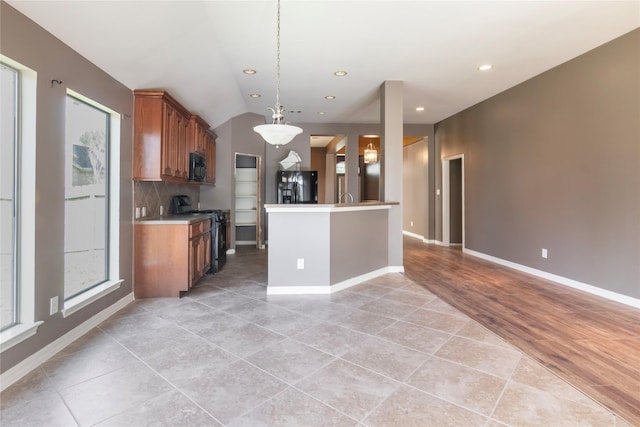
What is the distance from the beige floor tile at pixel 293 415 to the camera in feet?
5.10

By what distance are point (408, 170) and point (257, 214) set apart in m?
4.65

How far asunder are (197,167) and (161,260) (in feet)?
6.37

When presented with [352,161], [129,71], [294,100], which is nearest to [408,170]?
[352,161]

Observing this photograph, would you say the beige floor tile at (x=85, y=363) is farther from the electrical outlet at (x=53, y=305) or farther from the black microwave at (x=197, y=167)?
the black microwave at (x=197, y=167)

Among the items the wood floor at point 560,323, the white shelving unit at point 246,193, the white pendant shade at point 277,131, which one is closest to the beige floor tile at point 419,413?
the wood floor at point 560,323

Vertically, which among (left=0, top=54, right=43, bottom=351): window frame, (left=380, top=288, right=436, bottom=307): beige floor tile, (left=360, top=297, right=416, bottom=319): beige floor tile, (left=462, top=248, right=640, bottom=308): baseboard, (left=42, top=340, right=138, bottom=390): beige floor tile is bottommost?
(left=42, top=340, right=138, bottom=390): beige floor tile

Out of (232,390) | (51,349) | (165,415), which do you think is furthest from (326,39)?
(51,349)

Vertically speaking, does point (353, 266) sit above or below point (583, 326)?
above

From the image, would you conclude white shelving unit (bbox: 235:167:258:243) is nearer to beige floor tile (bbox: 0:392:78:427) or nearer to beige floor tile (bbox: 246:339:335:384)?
beige floor tile (bbox: 246:339:335:384)

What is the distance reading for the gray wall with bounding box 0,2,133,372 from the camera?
1974 millimetres

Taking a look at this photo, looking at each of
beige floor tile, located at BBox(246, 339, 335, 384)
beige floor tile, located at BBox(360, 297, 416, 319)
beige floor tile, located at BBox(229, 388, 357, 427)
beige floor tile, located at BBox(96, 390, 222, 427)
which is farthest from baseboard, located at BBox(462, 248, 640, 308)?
beige floor tile, located at BBox(96, 390, 222, 427)

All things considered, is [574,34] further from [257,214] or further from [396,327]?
[257,214]

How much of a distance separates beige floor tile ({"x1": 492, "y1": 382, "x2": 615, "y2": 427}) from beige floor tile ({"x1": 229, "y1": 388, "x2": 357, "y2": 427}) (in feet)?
2.70

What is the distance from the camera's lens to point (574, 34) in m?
3.34
